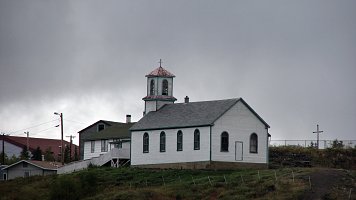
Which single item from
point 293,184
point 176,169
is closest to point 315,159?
point 176,169

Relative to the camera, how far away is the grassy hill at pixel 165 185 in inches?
3083

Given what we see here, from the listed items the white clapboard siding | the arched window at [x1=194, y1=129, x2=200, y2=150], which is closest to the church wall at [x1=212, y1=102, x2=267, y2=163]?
the arched window at [x1=194, y1=129, x2=200, y2=150]

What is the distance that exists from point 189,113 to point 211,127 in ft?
15.8

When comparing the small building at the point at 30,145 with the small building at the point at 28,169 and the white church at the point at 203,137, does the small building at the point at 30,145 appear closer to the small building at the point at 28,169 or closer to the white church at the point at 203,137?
the small building at the point at 28,169

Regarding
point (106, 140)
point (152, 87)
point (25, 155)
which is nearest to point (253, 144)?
point (152, 87)

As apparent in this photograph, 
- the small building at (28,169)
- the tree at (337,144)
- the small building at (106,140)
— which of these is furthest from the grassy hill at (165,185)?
the small building at (28,169)

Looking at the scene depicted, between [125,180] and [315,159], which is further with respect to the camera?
[315,159]

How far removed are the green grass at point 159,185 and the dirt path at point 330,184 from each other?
81 centimetres

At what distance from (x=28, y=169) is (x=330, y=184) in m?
45.8

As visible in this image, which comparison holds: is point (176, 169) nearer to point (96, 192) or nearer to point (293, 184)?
point (96, 192)

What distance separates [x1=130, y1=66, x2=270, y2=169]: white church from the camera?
9175cm

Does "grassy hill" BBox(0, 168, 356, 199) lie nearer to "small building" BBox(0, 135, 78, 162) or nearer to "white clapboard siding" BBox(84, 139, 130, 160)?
"white clapboard siding" BBox(84, 139, 130, 160)

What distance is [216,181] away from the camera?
8369 centimetres

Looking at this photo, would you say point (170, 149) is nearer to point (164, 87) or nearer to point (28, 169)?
point (164, 87)
